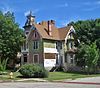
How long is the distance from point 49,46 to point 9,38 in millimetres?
9078

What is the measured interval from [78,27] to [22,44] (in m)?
13.9

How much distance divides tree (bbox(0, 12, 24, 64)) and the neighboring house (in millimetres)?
1730

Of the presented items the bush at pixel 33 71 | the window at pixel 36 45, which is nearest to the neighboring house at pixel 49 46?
the window at pixel 36 45

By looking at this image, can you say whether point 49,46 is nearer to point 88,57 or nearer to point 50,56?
point 50,56

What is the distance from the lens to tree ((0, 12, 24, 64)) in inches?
2319

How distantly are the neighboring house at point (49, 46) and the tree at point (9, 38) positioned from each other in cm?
173

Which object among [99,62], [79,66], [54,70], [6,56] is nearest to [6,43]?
[6,56]

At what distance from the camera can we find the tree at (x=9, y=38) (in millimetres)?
58906

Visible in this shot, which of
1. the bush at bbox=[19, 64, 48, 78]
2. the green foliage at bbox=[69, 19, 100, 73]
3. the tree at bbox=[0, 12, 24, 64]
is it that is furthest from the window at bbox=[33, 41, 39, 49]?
the bush at bbox=[19, 64, 48, 78]

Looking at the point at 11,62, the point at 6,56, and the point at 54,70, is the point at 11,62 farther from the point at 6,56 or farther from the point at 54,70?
the point at 54,70

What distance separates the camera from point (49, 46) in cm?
5672

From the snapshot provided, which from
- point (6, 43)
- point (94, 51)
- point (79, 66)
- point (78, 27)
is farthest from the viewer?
point (78, 27)

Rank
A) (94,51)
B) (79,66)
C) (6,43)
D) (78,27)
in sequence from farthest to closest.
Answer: (78,27), (6,43), (79,66), (94,51)

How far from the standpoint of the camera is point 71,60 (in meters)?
59.1
